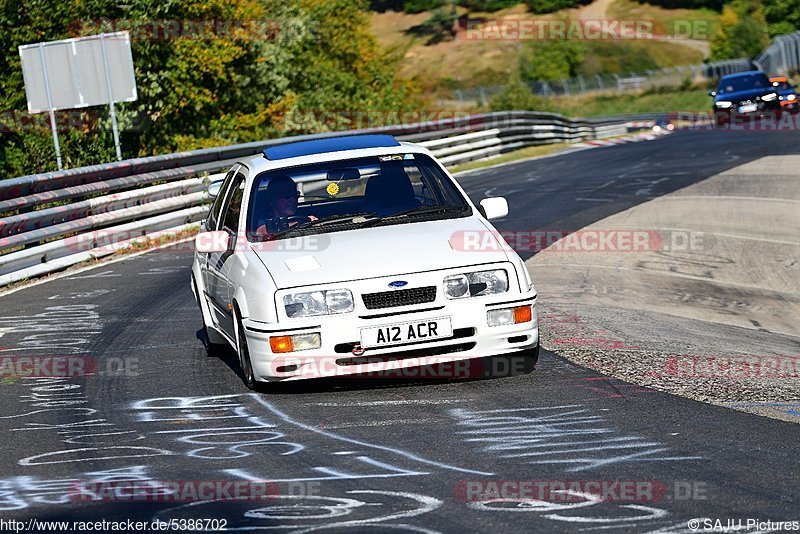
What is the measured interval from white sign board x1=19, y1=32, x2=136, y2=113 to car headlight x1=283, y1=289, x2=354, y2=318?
14675 millimetres

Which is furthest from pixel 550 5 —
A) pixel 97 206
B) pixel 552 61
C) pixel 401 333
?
pixel 401 333

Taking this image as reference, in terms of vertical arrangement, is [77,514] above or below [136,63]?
below

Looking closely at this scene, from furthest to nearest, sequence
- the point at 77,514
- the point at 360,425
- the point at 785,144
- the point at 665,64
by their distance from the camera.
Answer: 1. the point at 665,64
2. the point at 785,144
3. the point at 360,425
4. the point at 77,514

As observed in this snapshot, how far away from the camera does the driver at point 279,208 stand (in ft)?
27.4

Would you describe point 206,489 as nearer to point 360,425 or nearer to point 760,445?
point 360,425

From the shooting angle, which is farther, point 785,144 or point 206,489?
point 785,144

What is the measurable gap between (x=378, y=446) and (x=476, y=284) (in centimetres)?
161

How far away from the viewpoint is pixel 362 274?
7410mm

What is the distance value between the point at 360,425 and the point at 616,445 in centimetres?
147

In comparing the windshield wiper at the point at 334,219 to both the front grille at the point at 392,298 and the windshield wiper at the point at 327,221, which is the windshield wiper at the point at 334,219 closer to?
the windshield wiper at the point at 327,221

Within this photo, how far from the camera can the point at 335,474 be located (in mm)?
5711

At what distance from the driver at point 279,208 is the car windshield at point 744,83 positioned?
31.8m

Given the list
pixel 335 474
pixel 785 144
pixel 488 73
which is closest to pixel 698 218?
pixel 785 144

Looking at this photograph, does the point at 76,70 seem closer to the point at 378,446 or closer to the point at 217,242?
the point at 217,242
